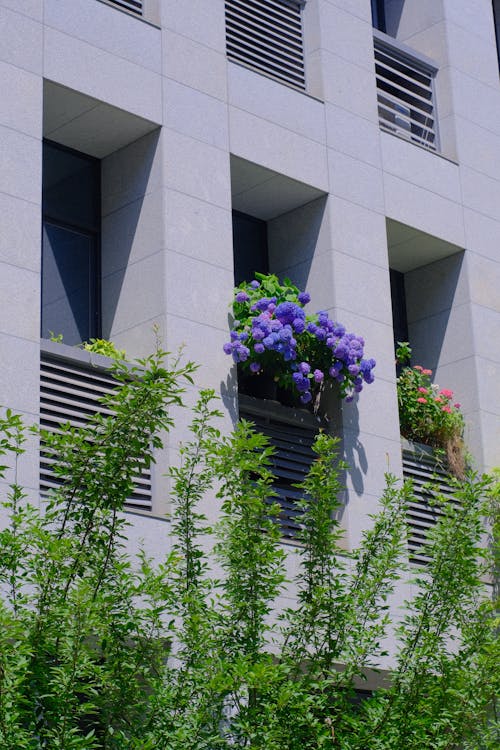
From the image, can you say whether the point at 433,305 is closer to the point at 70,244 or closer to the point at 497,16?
the point at 70,244

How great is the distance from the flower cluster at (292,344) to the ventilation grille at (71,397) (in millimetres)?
1665

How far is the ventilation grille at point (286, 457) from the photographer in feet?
53.1

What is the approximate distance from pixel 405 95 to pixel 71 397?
8326mm

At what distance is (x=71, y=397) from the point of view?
14.4 metres

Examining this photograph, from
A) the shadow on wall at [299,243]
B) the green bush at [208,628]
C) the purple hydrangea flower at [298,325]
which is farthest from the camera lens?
the shadow on wall at [299,243]

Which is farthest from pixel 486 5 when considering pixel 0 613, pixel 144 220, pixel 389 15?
pixel 0 613

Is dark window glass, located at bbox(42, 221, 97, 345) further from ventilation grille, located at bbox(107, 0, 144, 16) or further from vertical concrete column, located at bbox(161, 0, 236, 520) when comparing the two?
ventilation grille, located at bbox(107, 0, 144, 16)

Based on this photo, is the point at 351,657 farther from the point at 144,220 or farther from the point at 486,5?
the point at 486,5

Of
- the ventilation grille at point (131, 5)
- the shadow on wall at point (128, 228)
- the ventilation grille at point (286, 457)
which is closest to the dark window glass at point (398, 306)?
the ventilation grille at point (286, 457)

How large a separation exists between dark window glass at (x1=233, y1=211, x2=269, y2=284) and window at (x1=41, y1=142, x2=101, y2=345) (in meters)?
2.27

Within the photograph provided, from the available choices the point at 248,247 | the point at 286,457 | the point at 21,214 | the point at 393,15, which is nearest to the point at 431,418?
the point at 286,457

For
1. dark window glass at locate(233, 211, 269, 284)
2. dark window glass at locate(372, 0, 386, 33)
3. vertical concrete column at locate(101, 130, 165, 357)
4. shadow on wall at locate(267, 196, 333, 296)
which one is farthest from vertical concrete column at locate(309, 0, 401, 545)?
vertical concrete column at locate(101, 130, 165, 357)

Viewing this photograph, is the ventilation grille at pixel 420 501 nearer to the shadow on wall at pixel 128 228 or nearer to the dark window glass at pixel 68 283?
the shadow on wall at pixel 128 228

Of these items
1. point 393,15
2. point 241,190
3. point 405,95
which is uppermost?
point 393,15
